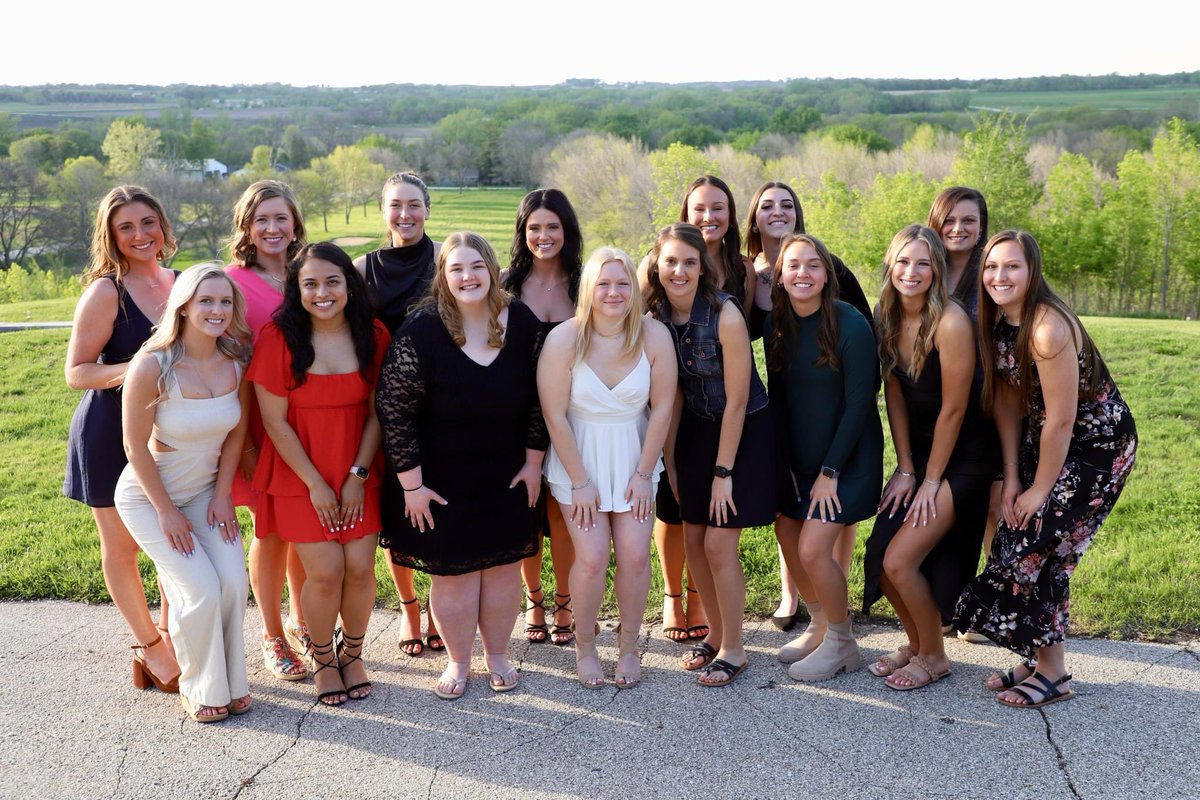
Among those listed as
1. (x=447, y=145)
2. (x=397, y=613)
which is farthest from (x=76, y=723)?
(x=447, y=145)

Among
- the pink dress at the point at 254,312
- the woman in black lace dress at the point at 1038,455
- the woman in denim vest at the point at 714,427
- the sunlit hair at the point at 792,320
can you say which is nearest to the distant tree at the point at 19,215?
the pink dress at the point at 254,312

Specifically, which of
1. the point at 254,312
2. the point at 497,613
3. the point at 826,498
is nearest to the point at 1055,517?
the point at 826,498

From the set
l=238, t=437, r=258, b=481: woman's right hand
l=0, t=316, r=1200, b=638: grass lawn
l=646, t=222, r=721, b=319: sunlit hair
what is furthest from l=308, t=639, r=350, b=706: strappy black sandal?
l=646, t=222, r=721, b=319: sunlit hair

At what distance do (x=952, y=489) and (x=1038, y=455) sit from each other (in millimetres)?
431

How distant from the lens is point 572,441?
479cm

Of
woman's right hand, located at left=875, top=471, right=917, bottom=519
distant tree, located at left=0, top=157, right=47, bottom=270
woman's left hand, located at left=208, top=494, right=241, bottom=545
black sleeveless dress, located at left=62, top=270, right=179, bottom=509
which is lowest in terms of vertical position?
distant tree, located at left=0, top=157, right=47, bottom=270

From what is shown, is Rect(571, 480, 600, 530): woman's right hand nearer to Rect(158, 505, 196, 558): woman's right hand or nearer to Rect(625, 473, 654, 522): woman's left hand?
Rect(625, 473, 654, 522): woman's left hand

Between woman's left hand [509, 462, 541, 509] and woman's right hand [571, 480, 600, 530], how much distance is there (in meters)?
0.22

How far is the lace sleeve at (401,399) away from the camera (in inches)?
181

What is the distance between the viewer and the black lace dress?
182 inches

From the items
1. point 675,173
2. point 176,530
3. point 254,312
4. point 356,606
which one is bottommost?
point 356,606

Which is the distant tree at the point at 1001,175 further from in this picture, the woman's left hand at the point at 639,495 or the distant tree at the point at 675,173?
the woman's left hand at the point at 639,495

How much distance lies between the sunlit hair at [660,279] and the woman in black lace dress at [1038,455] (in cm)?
129

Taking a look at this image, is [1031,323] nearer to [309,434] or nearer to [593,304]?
[593,304]
